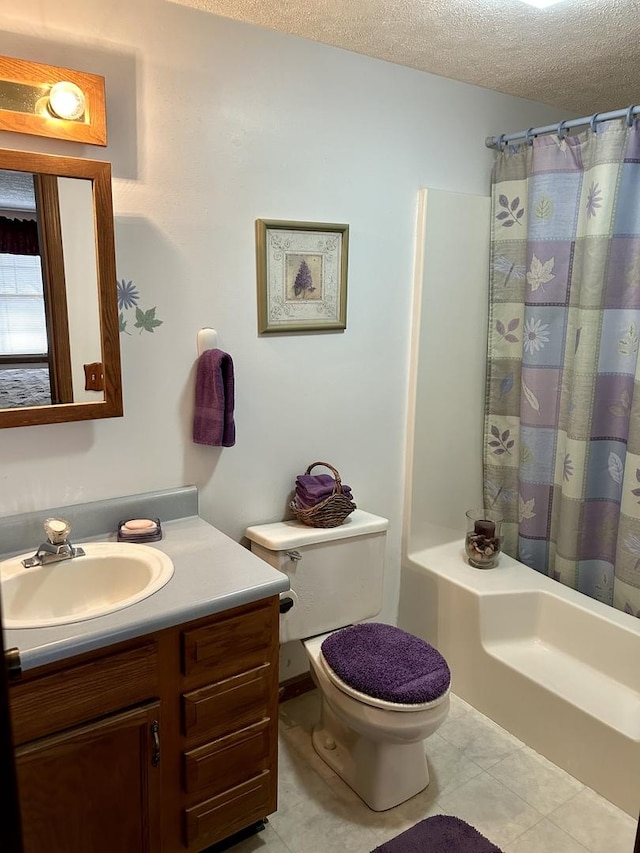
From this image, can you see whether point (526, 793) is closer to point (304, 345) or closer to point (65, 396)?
point (304, 345)

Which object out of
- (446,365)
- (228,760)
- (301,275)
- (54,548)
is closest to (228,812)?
(228,760)

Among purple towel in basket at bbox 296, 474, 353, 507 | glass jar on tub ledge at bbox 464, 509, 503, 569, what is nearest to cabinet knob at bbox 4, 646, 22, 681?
purple towel in basket at bbox 296, 474, 353, 507

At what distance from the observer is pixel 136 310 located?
1854 millimetres

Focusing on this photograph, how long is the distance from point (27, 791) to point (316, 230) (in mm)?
1741

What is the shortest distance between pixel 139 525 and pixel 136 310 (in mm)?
619

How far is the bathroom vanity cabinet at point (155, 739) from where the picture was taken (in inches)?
52.7

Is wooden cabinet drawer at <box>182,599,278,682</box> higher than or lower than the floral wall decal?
lower

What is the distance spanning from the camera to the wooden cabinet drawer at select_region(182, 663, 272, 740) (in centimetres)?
155

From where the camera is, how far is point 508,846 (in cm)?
180

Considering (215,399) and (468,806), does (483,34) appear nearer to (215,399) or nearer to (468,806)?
(215,399)

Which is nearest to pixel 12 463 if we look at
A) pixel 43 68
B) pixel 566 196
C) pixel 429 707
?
pixel 43 68

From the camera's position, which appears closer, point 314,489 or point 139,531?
point 139,531

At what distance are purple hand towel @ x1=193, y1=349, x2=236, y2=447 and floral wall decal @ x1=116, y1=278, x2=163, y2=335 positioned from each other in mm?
184

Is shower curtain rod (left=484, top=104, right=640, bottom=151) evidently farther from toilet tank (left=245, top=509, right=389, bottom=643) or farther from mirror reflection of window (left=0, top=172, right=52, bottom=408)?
mirror reflection of window (left=0, top=172, right=52, bottom=408)
